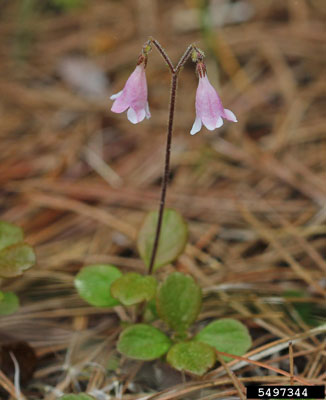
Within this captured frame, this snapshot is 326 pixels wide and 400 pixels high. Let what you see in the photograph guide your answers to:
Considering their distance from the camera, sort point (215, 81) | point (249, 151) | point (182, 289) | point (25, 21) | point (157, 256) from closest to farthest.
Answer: point (182, 289) → point (157, 256) → point (249, 151) → point (215, 81) → point (25, 21)

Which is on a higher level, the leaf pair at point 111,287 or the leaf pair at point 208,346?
the leaf pair at point 111,287

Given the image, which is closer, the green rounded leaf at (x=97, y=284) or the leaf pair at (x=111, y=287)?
the leaf pair at (x=111, y=287)

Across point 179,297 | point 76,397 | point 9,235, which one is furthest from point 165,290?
point 9,235

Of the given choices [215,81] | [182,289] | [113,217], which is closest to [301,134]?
[215,81]

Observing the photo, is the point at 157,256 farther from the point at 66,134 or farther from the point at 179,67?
the point at 66,134

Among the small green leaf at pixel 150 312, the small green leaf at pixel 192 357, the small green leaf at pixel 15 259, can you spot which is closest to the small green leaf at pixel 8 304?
the small green leaf at pixel 15 259

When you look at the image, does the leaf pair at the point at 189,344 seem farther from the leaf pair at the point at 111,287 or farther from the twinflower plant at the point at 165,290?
the leaf pair at the point at 111,287
